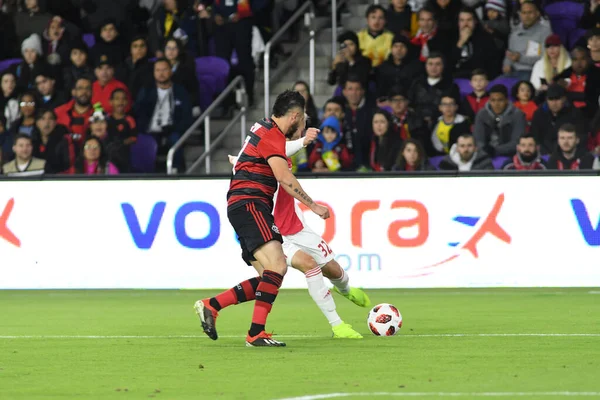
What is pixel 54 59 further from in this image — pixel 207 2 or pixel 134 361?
pixel 134 361

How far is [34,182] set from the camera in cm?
1656

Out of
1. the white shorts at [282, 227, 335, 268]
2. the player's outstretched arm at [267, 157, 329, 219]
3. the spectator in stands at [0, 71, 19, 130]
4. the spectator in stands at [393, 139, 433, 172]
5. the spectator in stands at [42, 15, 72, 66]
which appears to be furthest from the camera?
the spectator in stands at [42, 15, 72, 66]

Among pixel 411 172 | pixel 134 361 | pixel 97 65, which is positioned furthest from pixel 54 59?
pixel 134 361

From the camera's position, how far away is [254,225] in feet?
31.9

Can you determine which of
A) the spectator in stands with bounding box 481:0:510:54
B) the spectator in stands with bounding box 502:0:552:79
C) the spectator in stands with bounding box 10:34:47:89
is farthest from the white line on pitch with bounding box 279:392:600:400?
the spectator in stands with bounding box 10:34:47:89

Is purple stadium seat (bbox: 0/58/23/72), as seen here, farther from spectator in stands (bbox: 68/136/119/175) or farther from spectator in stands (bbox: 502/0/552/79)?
spectator in stands (bbox: 502/0/552/79)

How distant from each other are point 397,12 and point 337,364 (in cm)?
1215

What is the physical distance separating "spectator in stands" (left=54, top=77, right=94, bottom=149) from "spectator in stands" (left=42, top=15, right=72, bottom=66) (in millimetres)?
1268

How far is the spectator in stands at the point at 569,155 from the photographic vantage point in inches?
661

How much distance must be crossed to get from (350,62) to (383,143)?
211cm

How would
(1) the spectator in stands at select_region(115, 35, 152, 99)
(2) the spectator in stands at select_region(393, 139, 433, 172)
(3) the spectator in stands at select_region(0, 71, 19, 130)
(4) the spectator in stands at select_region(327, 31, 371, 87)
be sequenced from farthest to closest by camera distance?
(3) the spectator in stands at select_region(0, 71, 19, 130) < (1) the spectator in stands at select_region(115, 35, 152, 99) < (4) the spectator in stands at select_region(327, 31, 371, 87) < (2) the spectator in stands at select_region(393, 139, 433, 172)

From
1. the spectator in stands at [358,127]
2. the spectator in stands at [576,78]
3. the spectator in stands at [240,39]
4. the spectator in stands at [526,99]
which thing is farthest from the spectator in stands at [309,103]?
the spectator in stands at [576,78]

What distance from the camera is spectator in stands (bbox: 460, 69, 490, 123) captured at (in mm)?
18234

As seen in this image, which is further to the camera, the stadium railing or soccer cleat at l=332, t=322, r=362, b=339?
the stadium railing
